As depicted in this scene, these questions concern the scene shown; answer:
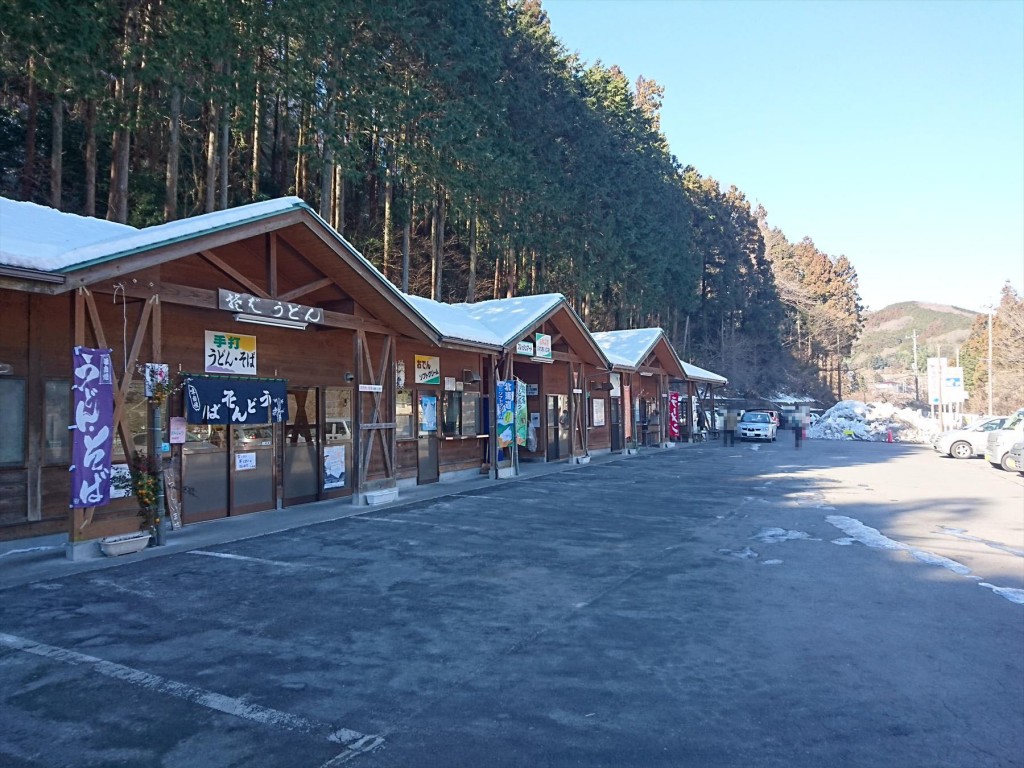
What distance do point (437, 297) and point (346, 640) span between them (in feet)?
70.0

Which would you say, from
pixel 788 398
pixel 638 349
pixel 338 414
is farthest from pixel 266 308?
pixel 788 398

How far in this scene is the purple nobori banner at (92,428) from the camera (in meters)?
7.89

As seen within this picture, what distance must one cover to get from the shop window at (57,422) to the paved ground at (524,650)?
1.31 m

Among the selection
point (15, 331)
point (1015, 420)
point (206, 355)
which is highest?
point (15, 331)

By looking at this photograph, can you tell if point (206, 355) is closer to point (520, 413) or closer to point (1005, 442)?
point (520, 413)

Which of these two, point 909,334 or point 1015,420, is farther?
point 909,334

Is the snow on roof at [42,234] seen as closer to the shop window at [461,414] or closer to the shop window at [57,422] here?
the shop window at [57,422]

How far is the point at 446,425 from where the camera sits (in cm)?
1655

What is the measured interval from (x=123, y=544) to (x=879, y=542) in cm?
984

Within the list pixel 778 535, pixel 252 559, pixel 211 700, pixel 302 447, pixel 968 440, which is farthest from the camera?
pixel 968 440

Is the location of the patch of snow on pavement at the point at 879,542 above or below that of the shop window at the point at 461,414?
below

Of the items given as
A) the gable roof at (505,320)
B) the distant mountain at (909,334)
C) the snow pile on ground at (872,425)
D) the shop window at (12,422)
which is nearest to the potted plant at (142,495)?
the shop window at (12,422)

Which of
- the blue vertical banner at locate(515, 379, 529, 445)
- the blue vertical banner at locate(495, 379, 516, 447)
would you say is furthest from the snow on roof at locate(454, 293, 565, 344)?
the blue vertical banner at locate(515, 379, 529, 445)

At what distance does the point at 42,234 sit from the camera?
8.15 m
